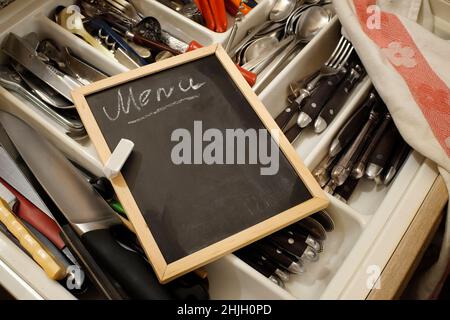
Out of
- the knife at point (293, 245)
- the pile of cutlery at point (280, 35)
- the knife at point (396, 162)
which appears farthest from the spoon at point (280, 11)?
the knife at point (293, 245)

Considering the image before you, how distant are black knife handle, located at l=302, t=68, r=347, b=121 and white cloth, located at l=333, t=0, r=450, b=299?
0.07 m

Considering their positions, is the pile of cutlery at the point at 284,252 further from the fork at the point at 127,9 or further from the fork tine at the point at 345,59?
the fork at the point at 127,9

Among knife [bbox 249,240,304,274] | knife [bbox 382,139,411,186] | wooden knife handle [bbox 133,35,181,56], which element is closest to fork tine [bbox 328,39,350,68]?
knife [bbox 382,139,411,186]

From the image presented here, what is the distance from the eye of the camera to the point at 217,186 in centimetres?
69

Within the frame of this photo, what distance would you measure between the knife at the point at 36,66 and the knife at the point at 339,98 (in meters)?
0.52

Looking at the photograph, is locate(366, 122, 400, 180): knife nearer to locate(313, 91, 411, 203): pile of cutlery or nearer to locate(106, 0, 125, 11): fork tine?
locate(313, 91, 411, 203): pile of cutlery

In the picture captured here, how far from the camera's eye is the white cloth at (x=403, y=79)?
719 mm

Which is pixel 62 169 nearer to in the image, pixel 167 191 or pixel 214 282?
pixel 167 191

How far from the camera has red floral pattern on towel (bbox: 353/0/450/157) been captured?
0.73m

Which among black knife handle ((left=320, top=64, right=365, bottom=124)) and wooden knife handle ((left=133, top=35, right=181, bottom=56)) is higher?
wooden knife handle ((left=133, top=35, right=181, bottom=56))

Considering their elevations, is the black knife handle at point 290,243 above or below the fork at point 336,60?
below

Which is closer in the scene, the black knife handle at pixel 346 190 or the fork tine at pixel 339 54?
the black knife handle at pixel 346 190

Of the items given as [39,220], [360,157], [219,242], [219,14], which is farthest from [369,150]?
[39,220]

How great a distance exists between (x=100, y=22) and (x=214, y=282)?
66 cm
